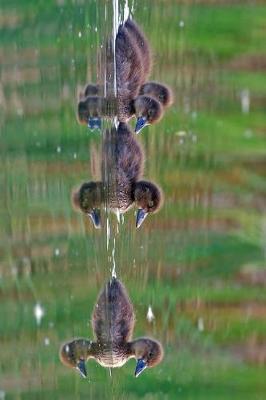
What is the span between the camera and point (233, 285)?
0.73 m

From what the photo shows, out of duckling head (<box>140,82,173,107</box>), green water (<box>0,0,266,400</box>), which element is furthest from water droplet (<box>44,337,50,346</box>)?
duckling head (<box>140,82,173,107</box>)

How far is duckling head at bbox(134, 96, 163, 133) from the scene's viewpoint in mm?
602

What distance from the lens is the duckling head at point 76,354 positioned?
547 millimetres

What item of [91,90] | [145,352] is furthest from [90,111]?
[145,352]

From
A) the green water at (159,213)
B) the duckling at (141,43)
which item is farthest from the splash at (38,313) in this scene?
the duckling at (141,43)

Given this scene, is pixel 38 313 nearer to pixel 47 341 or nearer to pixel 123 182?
pixel 47 341

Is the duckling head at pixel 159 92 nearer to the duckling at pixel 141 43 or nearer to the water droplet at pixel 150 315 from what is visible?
the duckling at pixel 141 43

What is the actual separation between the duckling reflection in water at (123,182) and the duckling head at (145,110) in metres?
0.01

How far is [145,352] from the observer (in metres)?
0.64

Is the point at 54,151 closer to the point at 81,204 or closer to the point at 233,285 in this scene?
the point at 81,204

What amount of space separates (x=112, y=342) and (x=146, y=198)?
12 cm

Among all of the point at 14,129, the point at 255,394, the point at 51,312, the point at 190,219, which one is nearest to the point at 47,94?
the point at 14,129

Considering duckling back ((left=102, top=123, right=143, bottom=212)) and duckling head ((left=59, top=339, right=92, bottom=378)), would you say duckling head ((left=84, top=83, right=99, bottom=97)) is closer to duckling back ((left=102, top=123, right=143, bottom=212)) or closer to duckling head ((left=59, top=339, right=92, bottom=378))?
duckling back ((left=102, top=123, right=143, bottom=212))

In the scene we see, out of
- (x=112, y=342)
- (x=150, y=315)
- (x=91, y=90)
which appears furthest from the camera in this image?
(x=150, y=315)
